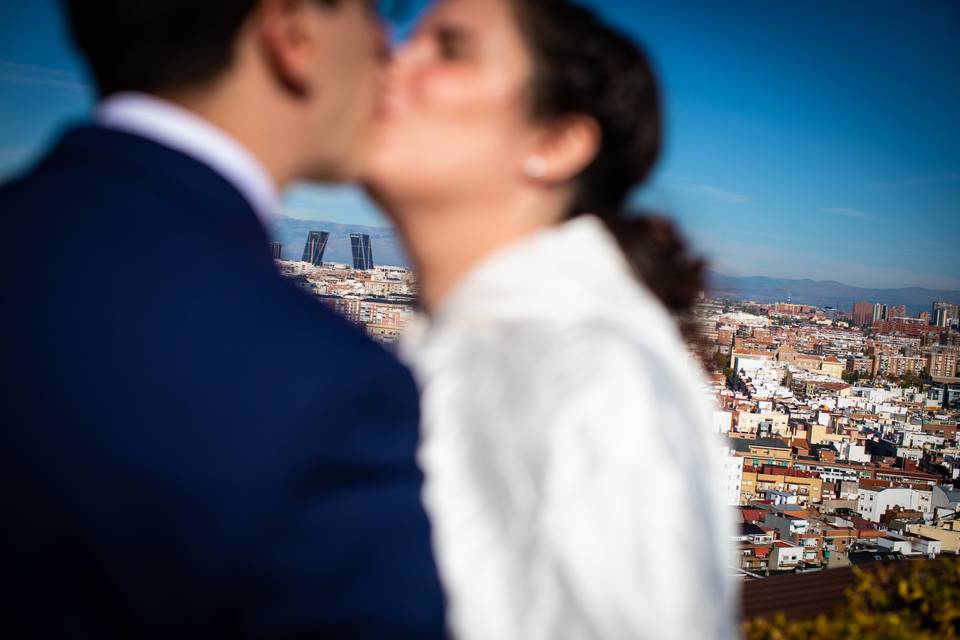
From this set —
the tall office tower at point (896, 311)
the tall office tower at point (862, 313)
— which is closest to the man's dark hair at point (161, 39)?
the tall office tower at point (896, 311)

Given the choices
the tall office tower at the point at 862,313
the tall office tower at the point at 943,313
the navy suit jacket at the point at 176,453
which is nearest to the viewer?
the navy suit jacket at the point at 176,453

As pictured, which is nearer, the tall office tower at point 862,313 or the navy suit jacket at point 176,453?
the navy suit jacket at point 176,453

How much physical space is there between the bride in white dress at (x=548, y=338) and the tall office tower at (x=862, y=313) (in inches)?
2680

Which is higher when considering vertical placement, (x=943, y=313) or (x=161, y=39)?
(x=161, y=39)

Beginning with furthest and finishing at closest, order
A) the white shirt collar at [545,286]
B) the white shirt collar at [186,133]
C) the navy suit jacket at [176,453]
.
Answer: the white shirt collar at [545,286]
the white shirt collar at [186,133]
the navy suit jacket at [176,453]

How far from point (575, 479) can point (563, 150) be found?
1.78ft

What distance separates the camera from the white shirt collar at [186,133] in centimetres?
62

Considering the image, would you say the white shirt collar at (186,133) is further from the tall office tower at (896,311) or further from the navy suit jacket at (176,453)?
the tall office tower at (896,311)

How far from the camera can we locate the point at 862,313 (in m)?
64.9

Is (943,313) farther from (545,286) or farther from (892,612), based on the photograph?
(545,286)

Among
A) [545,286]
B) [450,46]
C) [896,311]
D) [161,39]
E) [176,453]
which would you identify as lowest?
[896,311]

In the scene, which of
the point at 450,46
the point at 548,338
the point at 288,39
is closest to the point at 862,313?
the point at 450,46

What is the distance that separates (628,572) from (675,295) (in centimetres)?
57

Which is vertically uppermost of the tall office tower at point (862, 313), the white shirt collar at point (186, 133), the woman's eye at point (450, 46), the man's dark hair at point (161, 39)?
the woman's eye at point (450, 46)
